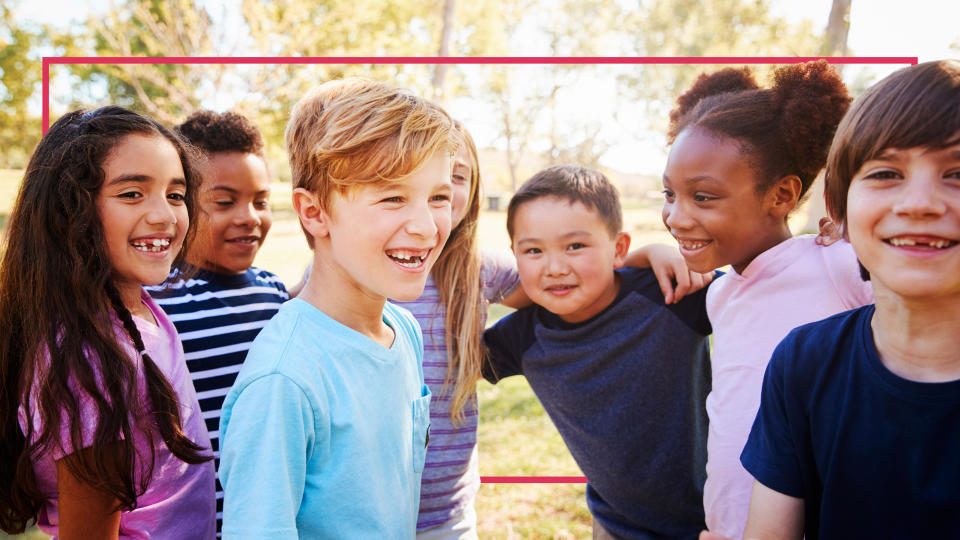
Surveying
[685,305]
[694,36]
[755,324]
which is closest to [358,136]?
[755,324]

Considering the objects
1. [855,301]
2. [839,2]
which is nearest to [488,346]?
[855,301]

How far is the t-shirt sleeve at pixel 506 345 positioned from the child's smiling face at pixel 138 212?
1.25m

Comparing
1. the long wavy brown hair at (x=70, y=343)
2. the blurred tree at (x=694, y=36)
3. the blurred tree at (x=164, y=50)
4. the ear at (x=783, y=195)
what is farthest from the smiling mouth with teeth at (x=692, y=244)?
the blurred tree at (x=694, y=36)

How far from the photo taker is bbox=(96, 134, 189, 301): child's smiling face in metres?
1.72

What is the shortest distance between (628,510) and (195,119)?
2.20m

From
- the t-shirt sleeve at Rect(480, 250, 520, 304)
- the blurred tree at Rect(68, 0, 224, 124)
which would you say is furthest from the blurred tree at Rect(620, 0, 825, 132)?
the t-shirt sleeve at Rect(480, 250, 520, 304)

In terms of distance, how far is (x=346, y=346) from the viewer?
5.00ft

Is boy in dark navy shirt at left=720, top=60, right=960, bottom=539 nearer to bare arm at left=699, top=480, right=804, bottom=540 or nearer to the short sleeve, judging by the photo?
bare arm at left=699, top=480, right=804, bottom=540

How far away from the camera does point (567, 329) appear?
97.2 inches

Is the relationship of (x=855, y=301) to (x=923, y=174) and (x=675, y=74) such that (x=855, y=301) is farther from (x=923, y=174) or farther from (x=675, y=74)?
(x=675, y=74)

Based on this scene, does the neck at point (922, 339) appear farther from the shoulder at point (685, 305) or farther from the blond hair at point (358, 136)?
the blond hair at point (358, 136)

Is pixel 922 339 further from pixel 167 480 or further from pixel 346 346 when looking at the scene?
pixel 167 480

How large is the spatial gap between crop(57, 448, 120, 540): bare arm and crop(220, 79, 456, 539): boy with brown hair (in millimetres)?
364

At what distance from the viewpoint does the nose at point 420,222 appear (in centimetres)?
158
